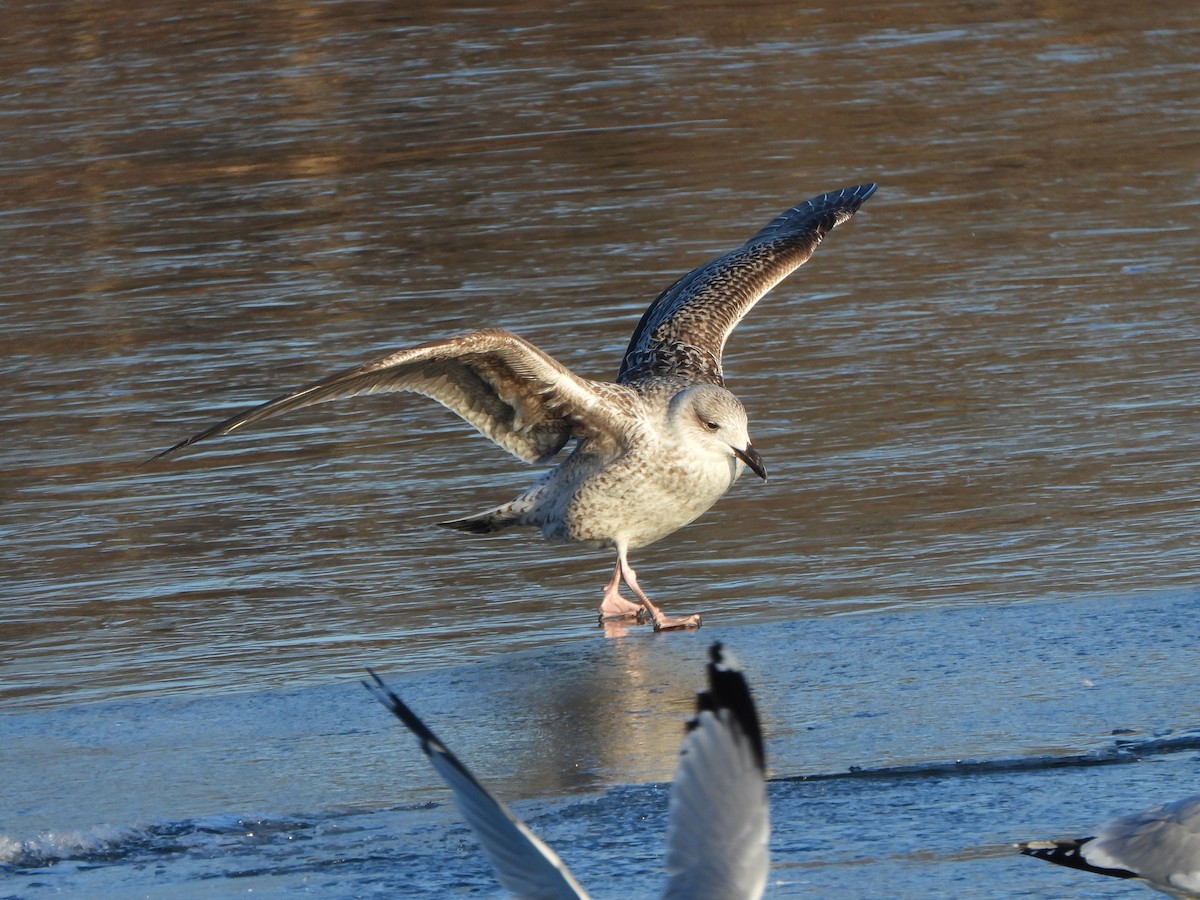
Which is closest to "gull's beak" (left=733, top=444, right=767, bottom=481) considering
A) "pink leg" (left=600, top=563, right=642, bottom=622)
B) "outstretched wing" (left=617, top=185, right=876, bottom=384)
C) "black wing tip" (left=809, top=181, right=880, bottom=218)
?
"pink leg" (left=600, top=563, right=642, bottom=622)

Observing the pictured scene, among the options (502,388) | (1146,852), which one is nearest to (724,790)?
(1146,852)

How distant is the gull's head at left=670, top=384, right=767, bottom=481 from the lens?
7.42 metres

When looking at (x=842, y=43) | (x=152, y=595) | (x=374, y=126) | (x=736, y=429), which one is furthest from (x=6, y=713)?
(x=842, y=43)

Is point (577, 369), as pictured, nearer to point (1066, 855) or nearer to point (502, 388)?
point (502, 388)

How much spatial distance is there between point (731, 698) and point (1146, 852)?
4.38 feet

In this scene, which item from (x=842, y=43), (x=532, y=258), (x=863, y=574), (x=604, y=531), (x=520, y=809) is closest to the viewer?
(x=520, y=809)

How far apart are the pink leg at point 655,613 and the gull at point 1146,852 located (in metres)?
2.66

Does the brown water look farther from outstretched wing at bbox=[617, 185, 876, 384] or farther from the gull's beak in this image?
outstretched wing at bbox=[617, 185, 876, 384]

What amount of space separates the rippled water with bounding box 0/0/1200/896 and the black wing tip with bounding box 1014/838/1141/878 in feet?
1.36

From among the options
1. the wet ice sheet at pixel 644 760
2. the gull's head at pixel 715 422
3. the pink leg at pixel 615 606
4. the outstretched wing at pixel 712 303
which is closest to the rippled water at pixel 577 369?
the wet ice sheet at pixel 644 760

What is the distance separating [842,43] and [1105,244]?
755 cm

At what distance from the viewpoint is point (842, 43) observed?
18750 millimetres

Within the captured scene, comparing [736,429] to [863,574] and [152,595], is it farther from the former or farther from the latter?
[152,595]

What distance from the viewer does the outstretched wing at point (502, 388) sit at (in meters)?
7.16
